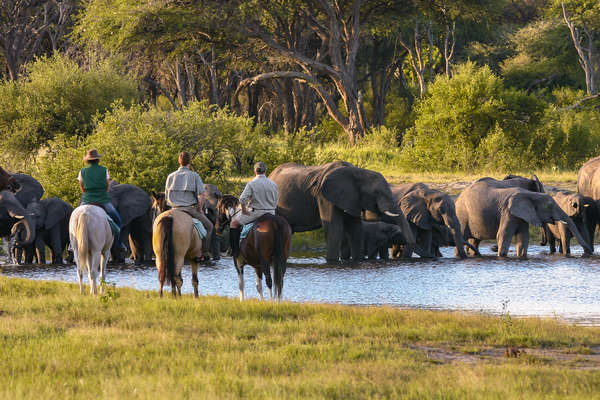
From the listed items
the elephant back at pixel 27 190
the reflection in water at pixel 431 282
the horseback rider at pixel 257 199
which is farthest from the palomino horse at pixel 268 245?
the elephant back at pixel 27 190

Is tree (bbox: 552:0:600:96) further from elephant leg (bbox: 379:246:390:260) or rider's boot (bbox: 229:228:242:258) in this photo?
rider's boot (bbox: 229:228:242:258)

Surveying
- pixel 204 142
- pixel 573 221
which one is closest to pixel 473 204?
pixel 573 221

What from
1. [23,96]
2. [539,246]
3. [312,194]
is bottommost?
[539,246]

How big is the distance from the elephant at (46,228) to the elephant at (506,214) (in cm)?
905

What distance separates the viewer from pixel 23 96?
1198 inches

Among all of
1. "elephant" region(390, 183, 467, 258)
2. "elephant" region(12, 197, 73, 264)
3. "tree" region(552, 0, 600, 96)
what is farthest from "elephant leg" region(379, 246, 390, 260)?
"tree" region(552, 0, 600, 96)

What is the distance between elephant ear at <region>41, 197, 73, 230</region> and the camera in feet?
69.5

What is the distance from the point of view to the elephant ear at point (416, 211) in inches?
893

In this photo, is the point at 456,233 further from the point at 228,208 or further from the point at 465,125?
the point at 465,125

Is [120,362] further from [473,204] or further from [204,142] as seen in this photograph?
[204,142]

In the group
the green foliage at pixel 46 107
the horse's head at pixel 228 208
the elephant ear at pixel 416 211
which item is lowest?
the elephant ear at pixel 416 211

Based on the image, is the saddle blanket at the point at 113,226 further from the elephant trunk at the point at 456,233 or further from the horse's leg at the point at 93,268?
the elephant trunk at the point at 456,233

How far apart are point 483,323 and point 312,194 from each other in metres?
11.2

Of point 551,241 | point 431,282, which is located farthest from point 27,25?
point 431,282
